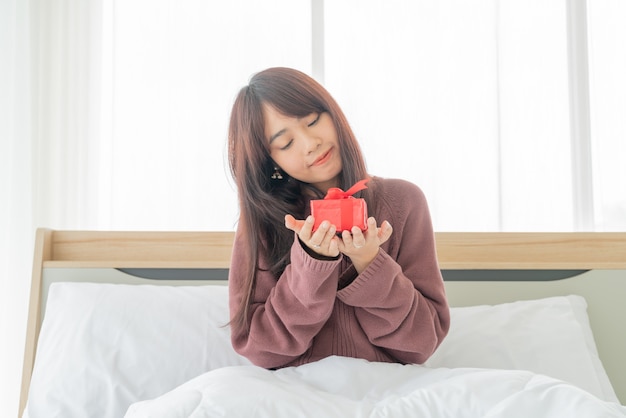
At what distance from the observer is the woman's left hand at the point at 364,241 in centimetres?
109

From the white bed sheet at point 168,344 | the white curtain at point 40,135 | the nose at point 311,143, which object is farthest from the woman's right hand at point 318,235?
the white curtain at point 40,135

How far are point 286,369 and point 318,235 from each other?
298mm

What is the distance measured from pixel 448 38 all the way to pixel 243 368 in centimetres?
156

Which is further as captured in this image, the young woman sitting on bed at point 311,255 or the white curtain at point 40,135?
the white curtain at point 40,135

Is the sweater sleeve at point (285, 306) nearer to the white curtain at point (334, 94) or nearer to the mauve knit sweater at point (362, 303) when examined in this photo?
the mauve knit sweater at point (362, 303)

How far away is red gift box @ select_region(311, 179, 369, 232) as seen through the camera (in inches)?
42.1

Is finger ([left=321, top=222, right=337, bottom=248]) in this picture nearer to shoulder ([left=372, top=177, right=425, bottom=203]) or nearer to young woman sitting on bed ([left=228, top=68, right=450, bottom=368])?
young woman sitting on bed ([left=228, top=68, right=450, bottom=368])

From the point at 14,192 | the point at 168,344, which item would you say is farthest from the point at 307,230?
the point at 14,192

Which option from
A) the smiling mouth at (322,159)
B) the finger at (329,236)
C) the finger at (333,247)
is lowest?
the finger at (333,247)

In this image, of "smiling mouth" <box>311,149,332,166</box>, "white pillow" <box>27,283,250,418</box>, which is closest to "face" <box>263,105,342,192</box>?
"smiling mouth" <box>311,149,332,166</box>

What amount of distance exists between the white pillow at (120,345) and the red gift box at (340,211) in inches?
25.3

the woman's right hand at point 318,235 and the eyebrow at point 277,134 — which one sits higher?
the eyebrow at point 277,134

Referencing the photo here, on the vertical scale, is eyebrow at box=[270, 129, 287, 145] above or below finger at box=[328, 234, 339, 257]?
above

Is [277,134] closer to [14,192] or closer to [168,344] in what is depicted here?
[168,344]
